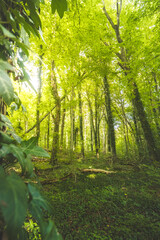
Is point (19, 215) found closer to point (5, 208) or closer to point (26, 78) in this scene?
point (5, 208)

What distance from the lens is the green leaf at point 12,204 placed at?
243 millimetres

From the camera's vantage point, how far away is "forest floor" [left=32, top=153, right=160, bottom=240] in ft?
7.95

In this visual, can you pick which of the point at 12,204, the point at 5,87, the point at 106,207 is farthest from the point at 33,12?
the point at 106,207

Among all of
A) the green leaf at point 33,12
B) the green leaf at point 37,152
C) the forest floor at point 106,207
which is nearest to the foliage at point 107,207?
the forest floor at point 106,207

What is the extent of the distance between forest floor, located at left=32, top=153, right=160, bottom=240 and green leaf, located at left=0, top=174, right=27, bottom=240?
2851 mm

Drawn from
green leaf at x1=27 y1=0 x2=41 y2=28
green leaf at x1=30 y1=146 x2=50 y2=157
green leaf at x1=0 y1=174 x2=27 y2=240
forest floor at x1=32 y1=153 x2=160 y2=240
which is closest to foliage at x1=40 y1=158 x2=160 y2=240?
forest floor at x1=32 y1=153 x2=160 y2=240

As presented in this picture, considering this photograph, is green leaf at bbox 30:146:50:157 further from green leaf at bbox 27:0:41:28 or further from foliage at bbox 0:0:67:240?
green leaf at bbox 27:0:41:28

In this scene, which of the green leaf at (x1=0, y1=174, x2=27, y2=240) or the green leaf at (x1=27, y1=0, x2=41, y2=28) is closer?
the green leaf at (x1=0, y1=174, x2=27, y2=240)

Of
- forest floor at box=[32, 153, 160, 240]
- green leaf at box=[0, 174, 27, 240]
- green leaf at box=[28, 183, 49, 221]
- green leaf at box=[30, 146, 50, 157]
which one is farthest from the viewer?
forest floor at box=[32, 153, 160, 240]

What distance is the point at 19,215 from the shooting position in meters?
0.25

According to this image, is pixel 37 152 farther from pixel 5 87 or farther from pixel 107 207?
pixel 107 207

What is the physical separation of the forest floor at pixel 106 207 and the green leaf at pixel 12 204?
2.85m

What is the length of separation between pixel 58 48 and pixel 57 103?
301 centimetres

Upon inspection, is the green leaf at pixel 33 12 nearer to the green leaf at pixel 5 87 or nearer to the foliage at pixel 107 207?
the green leaf at pixel 5 87
